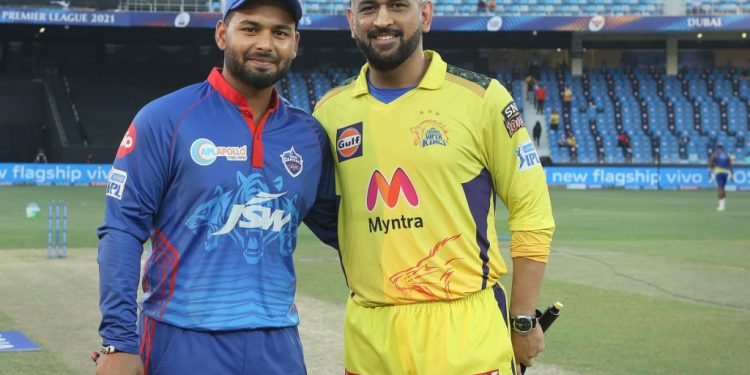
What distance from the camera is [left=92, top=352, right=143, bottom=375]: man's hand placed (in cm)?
390

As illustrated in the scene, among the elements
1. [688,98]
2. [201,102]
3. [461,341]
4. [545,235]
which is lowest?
[461,341]

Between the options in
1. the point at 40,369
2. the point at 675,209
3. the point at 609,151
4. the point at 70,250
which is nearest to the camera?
the point at 40,369

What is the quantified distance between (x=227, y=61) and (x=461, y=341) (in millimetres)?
1381

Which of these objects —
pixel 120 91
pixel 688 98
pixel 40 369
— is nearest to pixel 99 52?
pixel 120 91

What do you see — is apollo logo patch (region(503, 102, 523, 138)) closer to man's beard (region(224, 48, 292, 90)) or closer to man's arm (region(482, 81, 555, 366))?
man's arm (region(482, 81, 555, 366))

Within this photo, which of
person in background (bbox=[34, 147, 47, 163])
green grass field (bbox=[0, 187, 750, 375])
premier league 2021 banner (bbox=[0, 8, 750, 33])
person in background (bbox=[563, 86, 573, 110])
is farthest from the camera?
person in background (bbox=[563, 86, 573, 110])

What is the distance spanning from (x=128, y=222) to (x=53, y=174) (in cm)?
4164

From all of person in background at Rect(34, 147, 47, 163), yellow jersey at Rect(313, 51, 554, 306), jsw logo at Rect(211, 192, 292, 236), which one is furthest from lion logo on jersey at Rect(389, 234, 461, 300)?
person in background at Rect(34, 147, 47, 163)

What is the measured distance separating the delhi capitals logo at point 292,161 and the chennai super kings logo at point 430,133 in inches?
19.3

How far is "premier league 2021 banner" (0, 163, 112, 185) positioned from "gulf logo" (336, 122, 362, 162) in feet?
132

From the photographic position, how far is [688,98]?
5422 cm

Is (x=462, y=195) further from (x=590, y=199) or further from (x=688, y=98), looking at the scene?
(x=688, y=98)

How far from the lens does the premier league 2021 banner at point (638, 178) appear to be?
4559 cm

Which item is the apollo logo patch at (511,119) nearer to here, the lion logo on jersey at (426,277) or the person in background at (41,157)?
the lion logo on jersey at (426,277)
